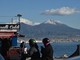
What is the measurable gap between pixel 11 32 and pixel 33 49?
445 centimetres

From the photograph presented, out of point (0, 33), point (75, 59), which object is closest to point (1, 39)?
point (0, 33)

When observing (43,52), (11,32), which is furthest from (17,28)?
(43,52)

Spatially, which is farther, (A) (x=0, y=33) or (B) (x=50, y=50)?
(A) (x=0, y=33)

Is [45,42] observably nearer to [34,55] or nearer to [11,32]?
[34,55]

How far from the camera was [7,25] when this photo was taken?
60.6 feet

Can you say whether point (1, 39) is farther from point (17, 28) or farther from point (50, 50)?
point (50, 50)

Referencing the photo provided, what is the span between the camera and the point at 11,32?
18.1m

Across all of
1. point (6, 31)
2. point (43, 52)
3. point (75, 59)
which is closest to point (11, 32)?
point (6, 31)

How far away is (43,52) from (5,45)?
3744 mm

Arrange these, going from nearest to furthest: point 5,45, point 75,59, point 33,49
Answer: point 75,59
point 33,49
point 5,45

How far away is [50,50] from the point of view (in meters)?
14.1

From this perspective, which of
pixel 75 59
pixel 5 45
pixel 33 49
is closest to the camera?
pixel 75 59

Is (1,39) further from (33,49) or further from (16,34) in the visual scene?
(33,49)

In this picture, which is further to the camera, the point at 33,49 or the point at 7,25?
the point at 7,25
